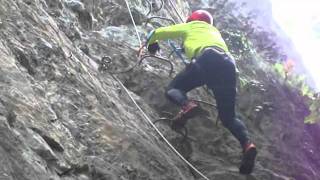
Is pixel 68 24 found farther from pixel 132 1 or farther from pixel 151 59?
pixel 132 1

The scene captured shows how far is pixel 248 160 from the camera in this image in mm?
5988

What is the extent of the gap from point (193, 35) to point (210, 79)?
76 cm

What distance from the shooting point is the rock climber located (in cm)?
614

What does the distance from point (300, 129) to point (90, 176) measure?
6.47 metres

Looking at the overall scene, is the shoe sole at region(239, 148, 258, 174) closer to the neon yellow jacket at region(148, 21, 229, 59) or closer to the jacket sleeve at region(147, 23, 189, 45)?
the neon yellow jacket at region(148, 21, 229, 59)

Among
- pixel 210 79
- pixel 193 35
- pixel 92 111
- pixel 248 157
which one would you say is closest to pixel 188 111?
pixel 210 79

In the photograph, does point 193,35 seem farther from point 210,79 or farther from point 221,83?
point 221,83

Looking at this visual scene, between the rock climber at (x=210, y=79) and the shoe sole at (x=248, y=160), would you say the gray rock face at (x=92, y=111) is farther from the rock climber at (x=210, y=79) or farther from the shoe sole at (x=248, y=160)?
the rock climber at (x=210, y=79)

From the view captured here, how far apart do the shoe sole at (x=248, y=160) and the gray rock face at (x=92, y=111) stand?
35cm

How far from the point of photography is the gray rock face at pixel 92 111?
4164 millimetres

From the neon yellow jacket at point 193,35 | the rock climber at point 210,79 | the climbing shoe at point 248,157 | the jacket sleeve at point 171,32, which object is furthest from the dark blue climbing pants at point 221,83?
the jacket sleeve at point 171,32

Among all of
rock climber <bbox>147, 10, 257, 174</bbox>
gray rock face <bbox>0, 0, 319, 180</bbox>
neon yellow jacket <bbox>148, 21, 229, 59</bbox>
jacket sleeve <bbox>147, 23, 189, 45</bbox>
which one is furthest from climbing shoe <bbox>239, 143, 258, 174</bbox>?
jacket sleeve <bbox>147, 23, 189, 45</bbox>

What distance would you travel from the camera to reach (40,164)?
12.6 feet

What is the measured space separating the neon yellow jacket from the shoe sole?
4.69 ft
